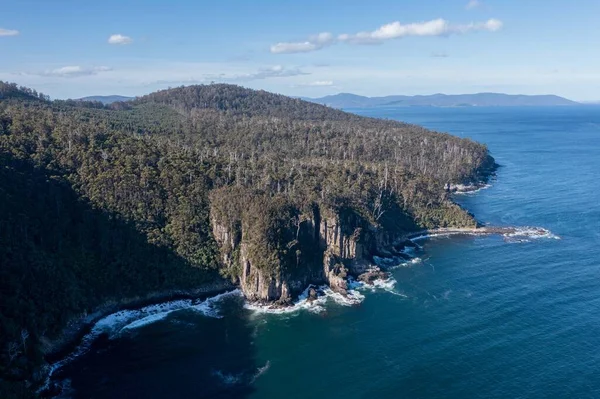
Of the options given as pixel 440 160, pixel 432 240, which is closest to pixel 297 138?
pixel 440 160

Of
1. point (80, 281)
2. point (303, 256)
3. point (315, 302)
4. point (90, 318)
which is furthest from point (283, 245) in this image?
point (80, 281)

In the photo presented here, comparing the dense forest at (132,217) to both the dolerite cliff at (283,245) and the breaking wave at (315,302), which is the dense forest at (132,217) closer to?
the dolerite cliff at (283,245)

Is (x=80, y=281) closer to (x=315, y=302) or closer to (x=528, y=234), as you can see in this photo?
(x=315, y=302)

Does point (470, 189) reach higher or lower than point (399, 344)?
higher

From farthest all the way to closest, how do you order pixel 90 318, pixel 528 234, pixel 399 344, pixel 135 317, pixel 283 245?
pixel 528 234, pixel 283 245, pixel 135 317, pixel 90 318, pixel 399 344

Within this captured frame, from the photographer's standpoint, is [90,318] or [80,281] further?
[80,281]

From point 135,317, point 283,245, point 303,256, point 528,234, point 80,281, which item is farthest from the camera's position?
point 528,234

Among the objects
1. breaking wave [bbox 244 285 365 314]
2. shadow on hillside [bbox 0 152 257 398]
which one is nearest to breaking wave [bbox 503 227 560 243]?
breaking wave [bbox 244 285 365 314]
